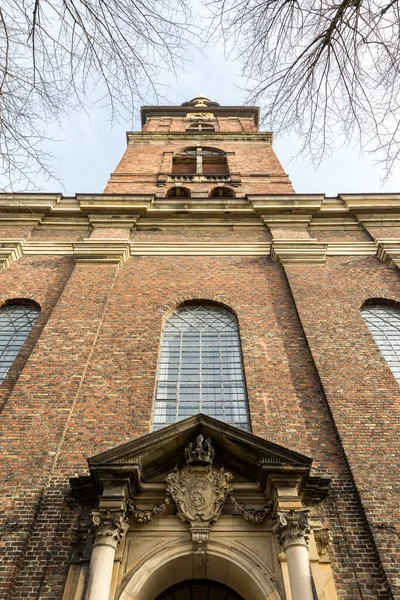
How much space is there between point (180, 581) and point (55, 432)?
115 inches

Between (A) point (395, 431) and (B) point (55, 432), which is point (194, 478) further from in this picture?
(A) point (395, 431)

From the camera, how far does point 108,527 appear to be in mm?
6078

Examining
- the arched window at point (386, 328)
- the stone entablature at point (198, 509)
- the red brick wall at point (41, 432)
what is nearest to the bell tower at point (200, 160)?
the arched window at point (386, 328)

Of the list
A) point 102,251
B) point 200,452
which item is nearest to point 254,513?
point 200,452

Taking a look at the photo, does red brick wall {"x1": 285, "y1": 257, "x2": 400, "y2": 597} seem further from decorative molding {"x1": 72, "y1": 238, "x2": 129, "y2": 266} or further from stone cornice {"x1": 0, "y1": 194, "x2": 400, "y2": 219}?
decorative molding {"x1": 72, "y1": 238, "x2": 129, "y2": 266}

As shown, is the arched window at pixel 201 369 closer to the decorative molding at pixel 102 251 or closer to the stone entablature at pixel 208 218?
the decorative molding at pixel 102 251

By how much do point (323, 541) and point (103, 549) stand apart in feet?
9.50

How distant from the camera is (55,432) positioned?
7.69 metres

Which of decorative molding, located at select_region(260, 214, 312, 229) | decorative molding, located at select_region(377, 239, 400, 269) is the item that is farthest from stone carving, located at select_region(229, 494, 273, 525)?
decorative molding, located at select_region(260, 214, 312, 229)

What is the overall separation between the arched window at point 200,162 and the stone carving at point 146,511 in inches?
634

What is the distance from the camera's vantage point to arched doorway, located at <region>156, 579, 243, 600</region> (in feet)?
21.8

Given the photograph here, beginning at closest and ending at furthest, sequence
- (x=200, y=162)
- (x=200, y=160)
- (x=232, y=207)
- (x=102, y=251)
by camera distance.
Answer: (x=102, y=251) → (x=232, y=207) → (x=200, y=162) → (x=200, y=160)

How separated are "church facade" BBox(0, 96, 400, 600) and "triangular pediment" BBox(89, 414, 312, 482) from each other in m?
0.02

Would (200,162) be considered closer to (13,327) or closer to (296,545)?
(13,327)
